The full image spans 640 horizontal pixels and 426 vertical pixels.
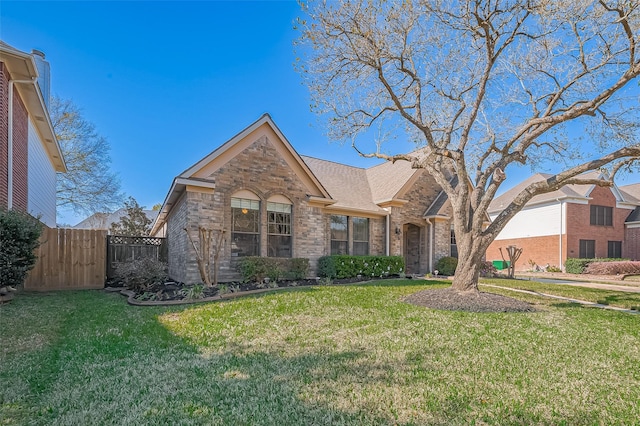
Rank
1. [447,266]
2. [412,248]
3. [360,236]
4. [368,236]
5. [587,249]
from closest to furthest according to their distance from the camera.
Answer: [360,236], [368,236], [447,266], [412,248], [587,249]

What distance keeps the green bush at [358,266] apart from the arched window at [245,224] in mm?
2998

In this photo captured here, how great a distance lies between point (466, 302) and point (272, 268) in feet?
21.6

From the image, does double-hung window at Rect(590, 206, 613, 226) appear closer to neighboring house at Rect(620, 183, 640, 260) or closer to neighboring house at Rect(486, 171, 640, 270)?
neighboring house at Rect(486, 171, 640, 270)

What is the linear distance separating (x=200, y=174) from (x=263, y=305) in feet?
18.8

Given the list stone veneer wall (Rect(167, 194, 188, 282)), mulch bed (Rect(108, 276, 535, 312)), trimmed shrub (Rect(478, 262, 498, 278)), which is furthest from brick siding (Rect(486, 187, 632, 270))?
stone veneer wall (Rect(167, 194, 188, 282))

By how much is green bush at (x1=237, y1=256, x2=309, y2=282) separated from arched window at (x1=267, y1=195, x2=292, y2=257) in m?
0.52

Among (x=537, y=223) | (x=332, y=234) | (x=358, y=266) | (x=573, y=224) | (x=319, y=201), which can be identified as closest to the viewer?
(x=319, y=201)

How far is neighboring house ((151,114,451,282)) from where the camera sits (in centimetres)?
1163

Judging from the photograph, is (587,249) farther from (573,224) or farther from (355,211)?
(355,211)

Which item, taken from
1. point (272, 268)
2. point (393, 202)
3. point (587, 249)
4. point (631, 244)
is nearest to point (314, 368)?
point (272, 268)

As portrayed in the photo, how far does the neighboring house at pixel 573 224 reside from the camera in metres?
24.1

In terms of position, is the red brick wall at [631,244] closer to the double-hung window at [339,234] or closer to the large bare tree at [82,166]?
the double-hung window at [339,234]

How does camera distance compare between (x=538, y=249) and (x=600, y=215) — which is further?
(x=538, y=249)

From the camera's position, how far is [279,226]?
523 inches
